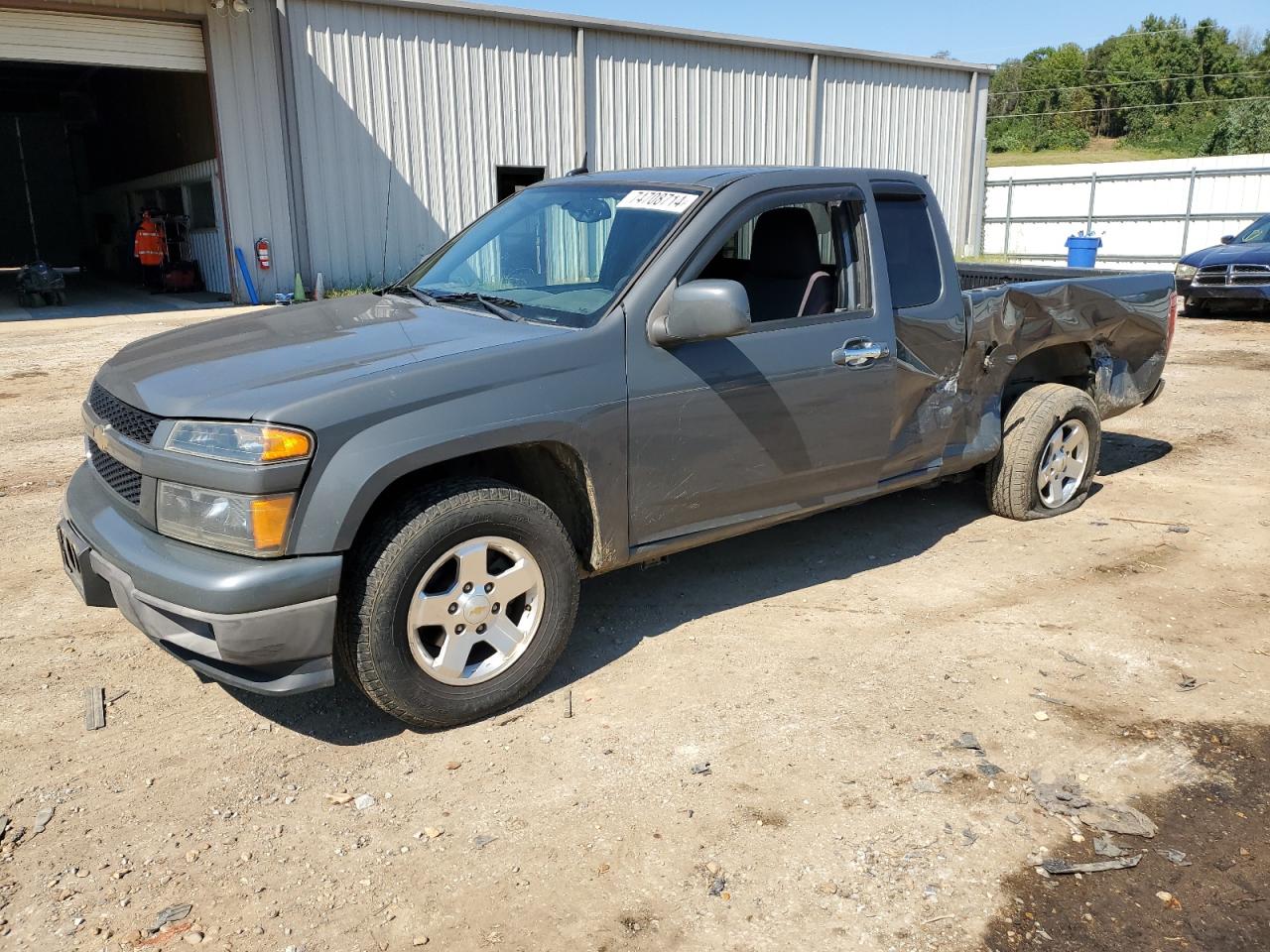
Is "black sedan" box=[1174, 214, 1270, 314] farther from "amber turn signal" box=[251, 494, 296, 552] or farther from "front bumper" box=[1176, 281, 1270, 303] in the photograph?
"amber turn signal" box=[251, 494, 296, 552]

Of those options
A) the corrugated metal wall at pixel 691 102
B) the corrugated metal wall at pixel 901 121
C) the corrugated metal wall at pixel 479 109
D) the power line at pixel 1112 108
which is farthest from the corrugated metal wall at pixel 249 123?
the power line at pixel 1112 108

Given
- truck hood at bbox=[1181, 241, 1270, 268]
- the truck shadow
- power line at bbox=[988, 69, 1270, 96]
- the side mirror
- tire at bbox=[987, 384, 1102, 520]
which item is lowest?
the truck shadow

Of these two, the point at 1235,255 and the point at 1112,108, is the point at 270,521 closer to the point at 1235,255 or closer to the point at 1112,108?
the point at 1235,255

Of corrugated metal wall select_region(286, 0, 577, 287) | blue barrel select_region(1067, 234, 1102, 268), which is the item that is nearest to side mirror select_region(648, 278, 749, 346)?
corrugated metal wall select_region(286, 0, 577, 287)

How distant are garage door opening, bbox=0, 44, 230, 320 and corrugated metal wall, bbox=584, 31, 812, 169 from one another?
272 inches

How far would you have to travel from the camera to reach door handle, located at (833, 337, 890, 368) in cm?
438

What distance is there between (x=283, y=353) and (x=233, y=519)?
2.50 feet

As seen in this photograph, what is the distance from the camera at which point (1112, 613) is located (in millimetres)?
4641

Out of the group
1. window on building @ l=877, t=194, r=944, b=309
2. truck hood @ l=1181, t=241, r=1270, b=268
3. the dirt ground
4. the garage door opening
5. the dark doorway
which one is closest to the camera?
the dirt ground

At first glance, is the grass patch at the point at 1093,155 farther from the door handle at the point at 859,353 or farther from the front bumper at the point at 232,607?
the front bumper at the point at 232,607

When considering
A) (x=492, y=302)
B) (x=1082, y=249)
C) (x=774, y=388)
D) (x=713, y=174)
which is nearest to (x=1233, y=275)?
(x=1082, y=249)

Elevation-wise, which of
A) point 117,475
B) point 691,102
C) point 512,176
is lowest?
point 117,475

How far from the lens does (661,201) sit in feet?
13.8

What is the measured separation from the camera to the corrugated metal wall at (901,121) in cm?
2192
